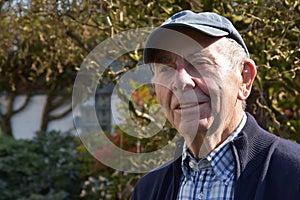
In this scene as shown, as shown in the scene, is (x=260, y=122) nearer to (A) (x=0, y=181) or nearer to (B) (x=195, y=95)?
(B) (x=195, y=95)

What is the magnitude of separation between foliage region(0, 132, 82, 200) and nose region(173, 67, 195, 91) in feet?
17.1

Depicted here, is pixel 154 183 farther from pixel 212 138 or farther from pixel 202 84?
pixel 202 84

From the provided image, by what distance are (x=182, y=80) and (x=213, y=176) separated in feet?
0.91

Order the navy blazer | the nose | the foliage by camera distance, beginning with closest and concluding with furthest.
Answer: the navy blazer → the nose → the foliage

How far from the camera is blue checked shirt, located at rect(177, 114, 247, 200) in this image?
1525 millimetres

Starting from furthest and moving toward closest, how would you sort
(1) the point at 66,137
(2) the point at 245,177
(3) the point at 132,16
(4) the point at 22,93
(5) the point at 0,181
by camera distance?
(4) the point at 22,93 < (1) the point at 66,137 < (5) the point at 0,181 < (3) the point at 132,16 < (2) the point at 245,177

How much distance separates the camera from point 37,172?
691cm

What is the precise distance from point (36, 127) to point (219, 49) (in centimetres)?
852

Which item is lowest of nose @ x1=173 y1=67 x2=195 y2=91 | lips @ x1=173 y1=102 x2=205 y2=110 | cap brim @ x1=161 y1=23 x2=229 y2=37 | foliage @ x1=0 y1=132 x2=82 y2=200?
foliage @ x1=0 y1=132 x2=82 y2=200

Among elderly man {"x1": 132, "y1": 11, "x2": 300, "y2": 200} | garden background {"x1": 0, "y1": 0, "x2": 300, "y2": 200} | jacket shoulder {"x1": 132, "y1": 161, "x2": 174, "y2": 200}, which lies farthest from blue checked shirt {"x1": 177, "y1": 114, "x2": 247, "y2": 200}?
garden background {"x1": 0, "y1": 0, "x2": 300, "y2": 200}

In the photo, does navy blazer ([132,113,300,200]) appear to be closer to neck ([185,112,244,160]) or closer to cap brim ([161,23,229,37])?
neck ([185,112,244,160])

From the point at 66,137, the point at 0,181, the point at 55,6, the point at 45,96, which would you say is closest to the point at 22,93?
the point at 45,96

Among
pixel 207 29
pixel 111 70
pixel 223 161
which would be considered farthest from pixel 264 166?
pixel 111 70

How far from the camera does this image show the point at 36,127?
9.77 m
